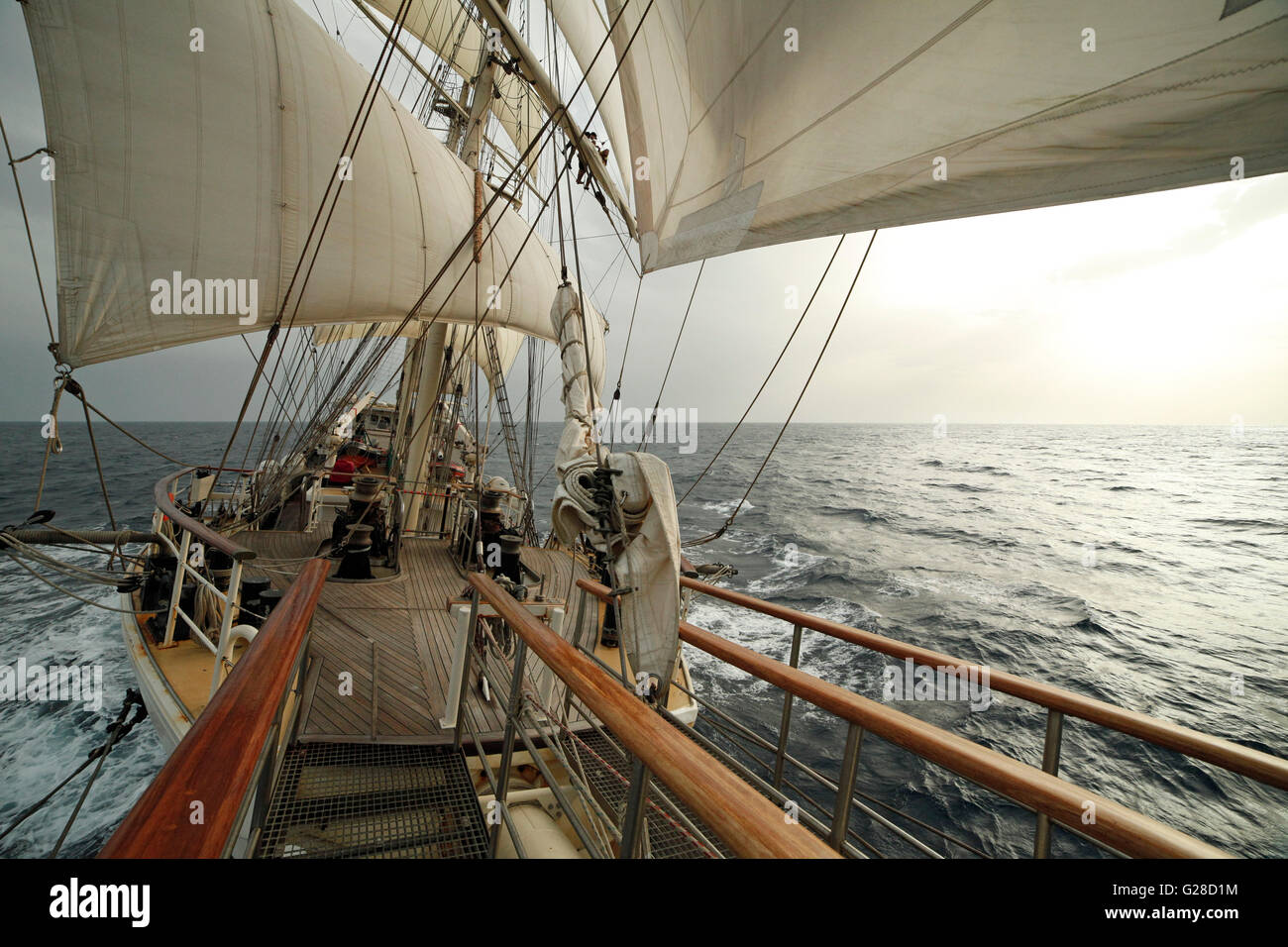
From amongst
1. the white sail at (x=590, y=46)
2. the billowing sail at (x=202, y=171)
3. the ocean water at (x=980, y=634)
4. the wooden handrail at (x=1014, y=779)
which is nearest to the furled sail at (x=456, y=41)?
the white sail at (x=590, y=46)

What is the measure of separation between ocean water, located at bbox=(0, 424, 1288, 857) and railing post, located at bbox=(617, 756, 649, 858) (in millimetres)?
5165

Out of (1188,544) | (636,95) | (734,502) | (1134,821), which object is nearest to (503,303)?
(636,95)

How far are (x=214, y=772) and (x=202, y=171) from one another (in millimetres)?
6860

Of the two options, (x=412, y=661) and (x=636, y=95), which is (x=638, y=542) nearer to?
(x=412, y=661)

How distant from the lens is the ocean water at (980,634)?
16.8ft

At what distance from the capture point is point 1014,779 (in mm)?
928

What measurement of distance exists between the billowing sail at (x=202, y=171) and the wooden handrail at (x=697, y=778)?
16.9 feet

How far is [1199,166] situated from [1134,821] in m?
1.88

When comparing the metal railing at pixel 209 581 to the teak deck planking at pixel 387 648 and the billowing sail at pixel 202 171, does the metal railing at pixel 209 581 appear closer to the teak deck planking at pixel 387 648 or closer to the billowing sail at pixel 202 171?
the teak deck planking at pixel 387 648

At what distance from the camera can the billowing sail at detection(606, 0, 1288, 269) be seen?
1418 mm

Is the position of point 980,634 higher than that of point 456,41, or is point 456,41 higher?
point 456,41

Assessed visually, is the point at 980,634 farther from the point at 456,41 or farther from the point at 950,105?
the point at 456,41

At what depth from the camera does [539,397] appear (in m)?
12.9

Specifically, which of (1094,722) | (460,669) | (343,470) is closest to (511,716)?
(460,669)
